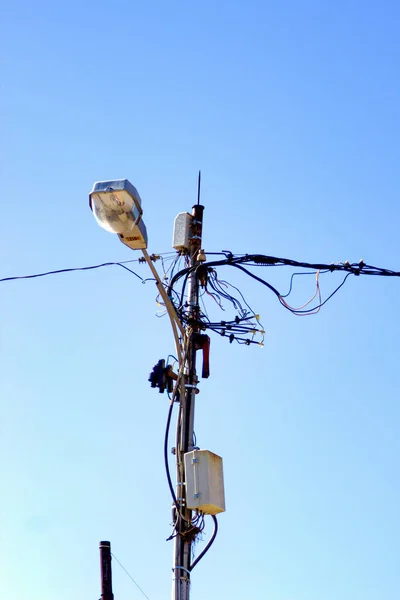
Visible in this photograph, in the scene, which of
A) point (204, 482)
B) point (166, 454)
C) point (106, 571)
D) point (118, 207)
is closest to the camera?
point (118, 207)

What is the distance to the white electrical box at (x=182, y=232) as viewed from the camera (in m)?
8.86

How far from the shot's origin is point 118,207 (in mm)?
7039

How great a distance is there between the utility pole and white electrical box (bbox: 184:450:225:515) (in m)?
0.16

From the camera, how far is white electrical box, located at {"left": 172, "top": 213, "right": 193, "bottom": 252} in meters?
8.86

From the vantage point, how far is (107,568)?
8328mm

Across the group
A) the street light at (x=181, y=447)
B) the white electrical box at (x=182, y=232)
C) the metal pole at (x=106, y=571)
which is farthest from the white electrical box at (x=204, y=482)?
the white electrical box at (x=182, y=232)

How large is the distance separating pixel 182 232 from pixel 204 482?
290 centimetres

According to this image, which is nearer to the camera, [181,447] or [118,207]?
[118,207]

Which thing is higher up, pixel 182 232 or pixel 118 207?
Result: pixel 182 232

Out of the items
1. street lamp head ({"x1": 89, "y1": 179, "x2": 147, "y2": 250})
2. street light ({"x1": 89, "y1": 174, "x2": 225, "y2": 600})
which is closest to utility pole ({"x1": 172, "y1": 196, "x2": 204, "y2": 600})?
street light ({"x1": 89, "y1": 174, "x2": 225, "y2": 600})

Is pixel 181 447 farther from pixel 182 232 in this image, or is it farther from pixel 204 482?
pixel 182 232

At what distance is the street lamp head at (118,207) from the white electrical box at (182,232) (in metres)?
1.60

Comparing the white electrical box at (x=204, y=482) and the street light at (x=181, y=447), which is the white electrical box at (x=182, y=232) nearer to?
the street light at (x=181, y=447)

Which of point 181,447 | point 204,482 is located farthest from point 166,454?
A: point 204,482
